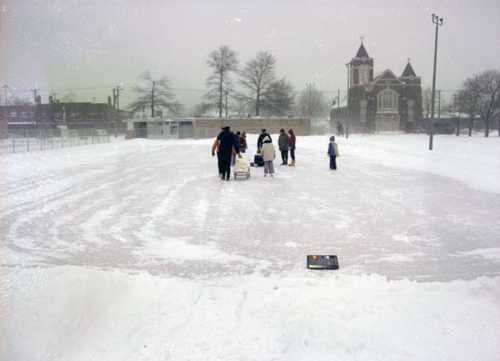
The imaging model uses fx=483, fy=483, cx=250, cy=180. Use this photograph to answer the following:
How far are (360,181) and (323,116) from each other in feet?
323

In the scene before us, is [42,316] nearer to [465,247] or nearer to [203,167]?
[465,247]

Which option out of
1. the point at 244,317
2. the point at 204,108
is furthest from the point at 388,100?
the point at 244,317

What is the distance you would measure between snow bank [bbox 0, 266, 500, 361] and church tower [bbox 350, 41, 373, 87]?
3025 inches

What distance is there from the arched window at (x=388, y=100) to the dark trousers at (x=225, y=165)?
66.2 metres

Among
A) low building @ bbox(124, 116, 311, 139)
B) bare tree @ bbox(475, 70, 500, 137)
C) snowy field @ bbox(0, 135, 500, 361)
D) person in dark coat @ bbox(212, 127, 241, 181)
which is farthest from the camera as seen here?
bare tree @ bbox(475, 70, 500, 137)

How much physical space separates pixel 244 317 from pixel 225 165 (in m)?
11.5

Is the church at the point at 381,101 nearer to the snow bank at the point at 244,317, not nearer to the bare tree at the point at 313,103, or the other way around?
the bare tree at the point at 313,103

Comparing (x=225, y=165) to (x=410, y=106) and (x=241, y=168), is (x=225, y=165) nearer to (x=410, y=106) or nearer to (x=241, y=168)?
(x=241, y=168)

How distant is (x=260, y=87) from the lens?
77.9m

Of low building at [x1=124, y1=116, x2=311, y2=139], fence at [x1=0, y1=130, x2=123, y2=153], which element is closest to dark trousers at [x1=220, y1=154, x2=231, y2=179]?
fence at [x1=0, y1=130, x2=123, y2=153]

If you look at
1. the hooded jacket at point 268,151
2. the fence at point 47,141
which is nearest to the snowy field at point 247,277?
the hooded jacket at point 268,151

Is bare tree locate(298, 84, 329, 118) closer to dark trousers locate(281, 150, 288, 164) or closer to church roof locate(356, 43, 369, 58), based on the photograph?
church roof locate(356, 43, 369, 58)

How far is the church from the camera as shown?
7769 centimetres

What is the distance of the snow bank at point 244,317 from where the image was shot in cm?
423
